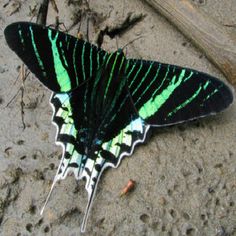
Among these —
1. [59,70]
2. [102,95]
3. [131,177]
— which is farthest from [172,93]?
[59,70]

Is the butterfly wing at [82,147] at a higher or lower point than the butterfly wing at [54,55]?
lower

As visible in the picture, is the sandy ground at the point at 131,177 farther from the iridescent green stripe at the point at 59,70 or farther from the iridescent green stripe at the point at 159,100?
the iridescent green stripe at the point at 59,70

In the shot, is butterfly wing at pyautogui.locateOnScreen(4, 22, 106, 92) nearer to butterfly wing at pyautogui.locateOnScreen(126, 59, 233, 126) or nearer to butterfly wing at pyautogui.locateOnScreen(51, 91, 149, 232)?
butterfly wing at pyautogui.locateOnScreen(51, 91, 149, 232)

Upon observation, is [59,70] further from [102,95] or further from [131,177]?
[131,177]

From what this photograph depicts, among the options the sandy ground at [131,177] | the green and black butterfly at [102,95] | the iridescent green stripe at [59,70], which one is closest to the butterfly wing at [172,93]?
the green and black butterfly at [102,95]

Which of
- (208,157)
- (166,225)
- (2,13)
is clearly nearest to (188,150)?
(208,157)

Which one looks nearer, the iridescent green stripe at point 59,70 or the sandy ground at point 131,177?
the sandy ground at point 131,177
